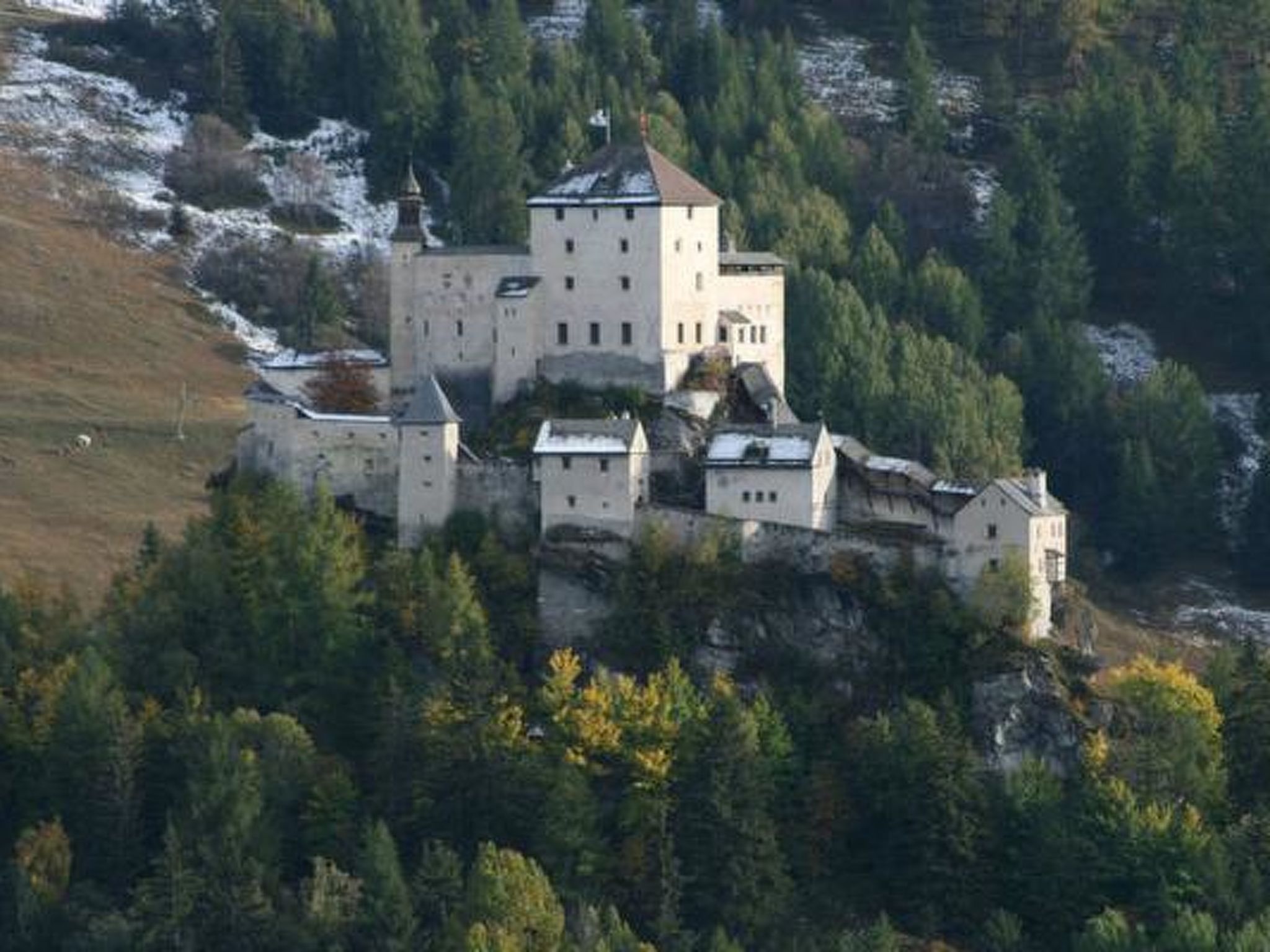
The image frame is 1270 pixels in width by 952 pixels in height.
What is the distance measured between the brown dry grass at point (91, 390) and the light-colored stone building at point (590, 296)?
792 inches

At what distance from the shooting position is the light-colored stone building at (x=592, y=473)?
110312 mm

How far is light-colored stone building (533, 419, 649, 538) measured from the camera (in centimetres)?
11031

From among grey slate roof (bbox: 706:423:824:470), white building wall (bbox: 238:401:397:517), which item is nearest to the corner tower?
white building wall (bbox: 238:401:397:517)

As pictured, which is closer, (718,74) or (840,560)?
(840,560)

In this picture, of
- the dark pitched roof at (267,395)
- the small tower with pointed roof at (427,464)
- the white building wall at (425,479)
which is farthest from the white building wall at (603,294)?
the dark pitched roof at (267,395)

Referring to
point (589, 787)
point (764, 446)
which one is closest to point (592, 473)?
point (764, 446)

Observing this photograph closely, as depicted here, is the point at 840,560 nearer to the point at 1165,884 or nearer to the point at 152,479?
the point at 1165,884

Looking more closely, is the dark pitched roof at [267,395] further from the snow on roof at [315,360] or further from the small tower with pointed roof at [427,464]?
the small tower with pointed roof at [427,464]

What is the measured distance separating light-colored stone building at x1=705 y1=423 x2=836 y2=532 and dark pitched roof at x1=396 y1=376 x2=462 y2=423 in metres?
7.02

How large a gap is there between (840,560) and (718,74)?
68.0 metres

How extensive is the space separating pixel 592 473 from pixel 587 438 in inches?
37.5

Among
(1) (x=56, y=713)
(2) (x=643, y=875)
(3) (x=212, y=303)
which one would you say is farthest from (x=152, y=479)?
(2) (x=643, y=875)

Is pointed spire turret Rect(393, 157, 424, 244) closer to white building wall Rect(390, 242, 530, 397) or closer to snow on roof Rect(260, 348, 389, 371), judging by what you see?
white building wall Rect(390, 242, 530, 397)

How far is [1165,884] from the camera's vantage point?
4250 inches
